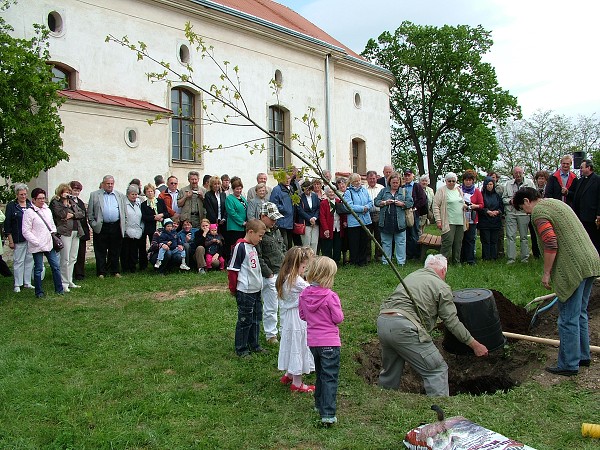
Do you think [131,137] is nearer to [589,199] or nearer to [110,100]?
[110,100]

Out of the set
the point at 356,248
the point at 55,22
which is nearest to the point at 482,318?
the point at 356,248

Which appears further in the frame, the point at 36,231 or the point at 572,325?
the point at 36,231

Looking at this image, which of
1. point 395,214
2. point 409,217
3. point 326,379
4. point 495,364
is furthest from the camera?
point 409,217

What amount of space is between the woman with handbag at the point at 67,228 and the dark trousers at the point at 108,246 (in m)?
0.72

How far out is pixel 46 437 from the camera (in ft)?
17.3

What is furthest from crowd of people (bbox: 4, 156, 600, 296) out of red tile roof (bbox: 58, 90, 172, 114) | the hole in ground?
red tile roof (bbox: 58, 90, 172, 114)

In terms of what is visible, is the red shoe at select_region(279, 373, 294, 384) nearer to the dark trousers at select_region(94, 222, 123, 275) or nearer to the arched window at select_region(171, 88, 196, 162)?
the dark trousers at select_region(94, 222, 123, 275)

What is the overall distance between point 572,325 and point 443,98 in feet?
136

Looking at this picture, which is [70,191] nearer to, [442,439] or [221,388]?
[221,388]

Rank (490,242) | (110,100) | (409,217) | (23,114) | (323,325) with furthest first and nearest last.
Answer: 1. (110,100)
2. (490,242)
3. (23,114)
4. (409,217)
5. (323,325)

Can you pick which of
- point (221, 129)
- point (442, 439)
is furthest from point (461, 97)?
point (442, 439)

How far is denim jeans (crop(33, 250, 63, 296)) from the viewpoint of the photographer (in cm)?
1059

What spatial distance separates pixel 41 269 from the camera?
10719mm

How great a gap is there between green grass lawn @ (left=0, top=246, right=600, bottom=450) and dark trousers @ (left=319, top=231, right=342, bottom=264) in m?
4.09
